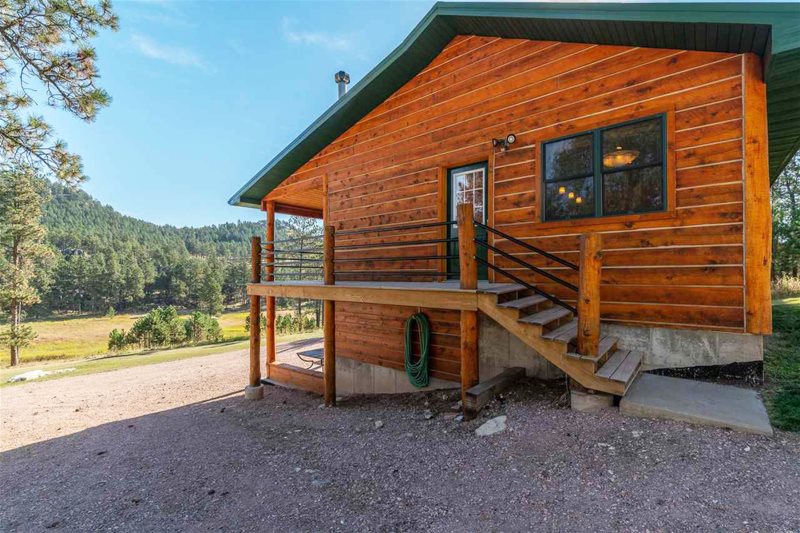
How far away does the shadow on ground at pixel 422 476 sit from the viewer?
2.28 metres

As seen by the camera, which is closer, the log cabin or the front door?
the log cabin

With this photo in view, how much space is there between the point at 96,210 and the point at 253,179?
143 metres

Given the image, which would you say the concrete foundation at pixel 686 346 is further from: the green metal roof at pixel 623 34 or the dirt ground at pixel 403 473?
the green metal roof at pixel 623 34

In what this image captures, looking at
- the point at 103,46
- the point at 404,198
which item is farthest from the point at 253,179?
the point at 404,198

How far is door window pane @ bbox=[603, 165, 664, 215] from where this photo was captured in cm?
396

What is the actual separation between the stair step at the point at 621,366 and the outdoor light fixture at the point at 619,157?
7.29 feet

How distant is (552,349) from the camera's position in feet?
11.3

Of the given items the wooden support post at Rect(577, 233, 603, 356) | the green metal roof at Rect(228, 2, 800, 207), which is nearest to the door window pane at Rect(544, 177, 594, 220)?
the wooden support post at Rect(577, 233, 603, 356)

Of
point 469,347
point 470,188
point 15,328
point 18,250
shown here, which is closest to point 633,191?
point 470,188

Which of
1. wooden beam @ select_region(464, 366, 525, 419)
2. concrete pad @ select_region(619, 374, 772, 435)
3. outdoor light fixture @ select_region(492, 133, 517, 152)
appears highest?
outdoor light fixture @ select_region(492, 133, 517, 152)

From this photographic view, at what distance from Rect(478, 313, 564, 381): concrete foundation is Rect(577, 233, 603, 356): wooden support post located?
4.89 ft

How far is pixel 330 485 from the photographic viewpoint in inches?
133

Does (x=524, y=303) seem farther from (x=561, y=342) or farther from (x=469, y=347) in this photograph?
(x=469, y=347)

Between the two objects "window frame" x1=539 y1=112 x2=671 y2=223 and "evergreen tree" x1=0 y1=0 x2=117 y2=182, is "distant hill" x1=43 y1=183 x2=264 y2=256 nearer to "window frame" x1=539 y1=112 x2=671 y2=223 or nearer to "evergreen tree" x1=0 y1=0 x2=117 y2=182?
"evergreen tree" x1=0 y1=0 x2=117 y2=182
